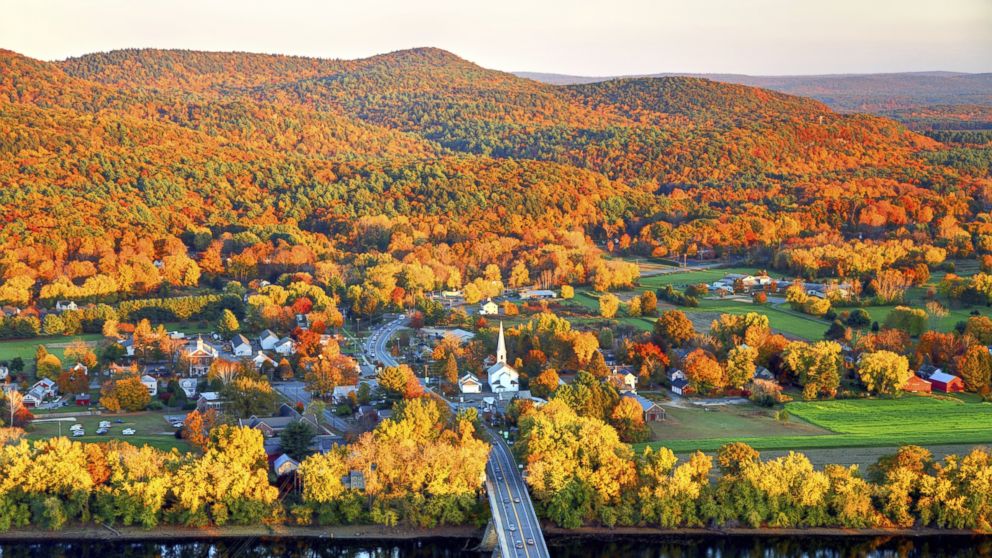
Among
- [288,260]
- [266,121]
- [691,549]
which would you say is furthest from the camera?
[266,121]

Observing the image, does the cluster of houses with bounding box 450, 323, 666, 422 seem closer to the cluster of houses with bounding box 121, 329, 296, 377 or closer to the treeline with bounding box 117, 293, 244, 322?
the cluster of houses with bounding box 121, 329, 296, 377

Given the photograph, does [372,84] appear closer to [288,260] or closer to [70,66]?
[70,66]

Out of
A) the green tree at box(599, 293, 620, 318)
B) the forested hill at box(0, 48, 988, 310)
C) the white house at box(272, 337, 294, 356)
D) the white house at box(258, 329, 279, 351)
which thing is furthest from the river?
the forested hill at box(0, 48, 988, 310)

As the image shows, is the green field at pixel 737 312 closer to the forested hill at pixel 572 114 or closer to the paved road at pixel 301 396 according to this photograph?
the paved road at pixel 301 396

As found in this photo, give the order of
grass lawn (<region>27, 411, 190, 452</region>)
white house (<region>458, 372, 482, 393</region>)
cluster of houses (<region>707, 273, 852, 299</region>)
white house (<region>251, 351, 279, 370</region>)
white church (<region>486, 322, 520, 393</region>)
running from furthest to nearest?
1. cluster of houses (<region>707, 273, 852, 299</region>)
2. white house (<region>251, 351, 279, 370</region>)
3. white church (<region>486, 322, 520, 393</region>)
4. white house (<region>458, 372, 482, 393</region>)
5. grass lawn (<region>27, 411, 190, 452</region>)

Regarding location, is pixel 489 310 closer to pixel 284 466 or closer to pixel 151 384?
pixel 151 384

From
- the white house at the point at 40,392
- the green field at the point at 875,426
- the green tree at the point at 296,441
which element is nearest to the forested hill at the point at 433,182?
the white house at the point at 40,392

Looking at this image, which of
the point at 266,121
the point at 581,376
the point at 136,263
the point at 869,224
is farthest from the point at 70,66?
the point at 581,376
